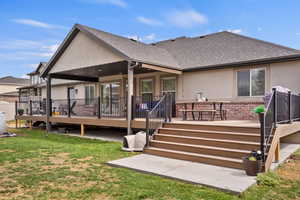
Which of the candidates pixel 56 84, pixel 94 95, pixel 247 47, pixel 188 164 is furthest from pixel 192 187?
pixel 56 84

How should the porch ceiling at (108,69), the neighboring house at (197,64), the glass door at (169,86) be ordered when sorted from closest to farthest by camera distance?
the neighboring house at (197,64)
the porch ceiling at (108,69)
the glass door at (169,86)

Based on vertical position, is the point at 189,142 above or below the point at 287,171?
above

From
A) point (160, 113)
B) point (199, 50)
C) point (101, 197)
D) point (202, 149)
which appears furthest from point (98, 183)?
point (199, 50)

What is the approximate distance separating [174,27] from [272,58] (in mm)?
15049

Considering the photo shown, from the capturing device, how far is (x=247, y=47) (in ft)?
32.5

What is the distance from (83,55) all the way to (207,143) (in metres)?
7.34

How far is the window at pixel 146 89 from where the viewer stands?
39.0 ft

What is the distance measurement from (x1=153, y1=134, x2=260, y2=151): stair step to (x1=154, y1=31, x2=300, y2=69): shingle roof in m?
4.71

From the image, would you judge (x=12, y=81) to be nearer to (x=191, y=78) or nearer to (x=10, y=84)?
(x=10, y=84)

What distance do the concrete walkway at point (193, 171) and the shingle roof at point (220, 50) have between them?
4.74 meters

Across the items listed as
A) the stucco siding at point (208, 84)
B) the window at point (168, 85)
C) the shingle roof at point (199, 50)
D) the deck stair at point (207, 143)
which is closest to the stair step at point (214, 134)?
the deck stair at point (207, 143)

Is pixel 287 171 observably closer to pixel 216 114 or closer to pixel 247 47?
pixel 216 114

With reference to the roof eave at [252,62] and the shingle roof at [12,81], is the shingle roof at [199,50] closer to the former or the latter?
the roof eave at [252,62]

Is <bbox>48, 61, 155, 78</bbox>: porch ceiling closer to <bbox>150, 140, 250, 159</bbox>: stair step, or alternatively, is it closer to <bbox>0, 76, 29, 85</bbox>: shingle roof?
<bbox>150, 140, 250, 159</bbox>: stair step
